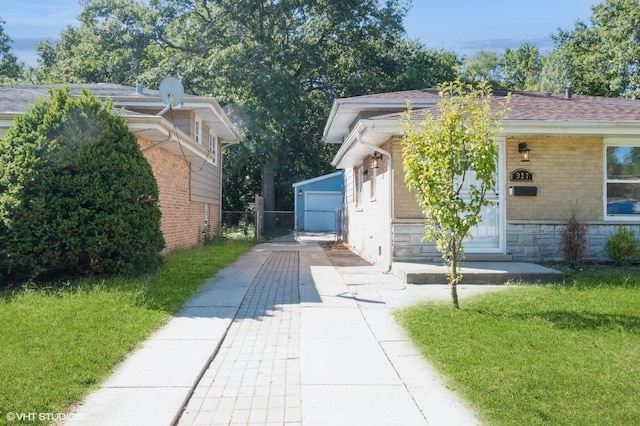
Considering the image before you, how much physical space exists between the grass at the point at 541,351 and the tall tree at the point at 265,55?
18.7 meters

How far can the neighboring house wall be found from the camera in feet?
38.2

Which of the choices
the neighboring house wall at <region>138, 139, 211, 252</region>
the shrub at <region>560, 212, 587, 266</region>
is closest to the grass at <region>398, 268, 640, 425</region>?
the shrub at <region>560, 212, 587, 266</region>

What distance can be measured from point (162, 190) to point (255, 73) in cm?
1316

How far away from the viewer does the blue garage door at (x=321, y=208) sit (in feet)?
95.8

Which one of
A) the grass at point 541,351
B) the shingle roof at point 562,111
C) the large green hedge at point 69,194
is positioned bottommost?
the grass at point 541,351

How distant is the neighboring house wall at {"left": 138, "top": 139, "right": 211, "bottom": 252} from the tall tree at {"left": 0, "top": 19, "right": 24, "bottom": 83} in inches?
1056

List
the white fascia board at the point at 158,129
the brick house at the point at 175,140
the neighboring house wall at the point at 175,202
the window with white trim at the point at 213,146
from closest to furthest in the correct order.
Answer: the white fascia board at the point at 158,129 < the brick house at the point at 175,140 < the neighboring house wall at the point at 175,202 < the window with white trim at the point at 213,146

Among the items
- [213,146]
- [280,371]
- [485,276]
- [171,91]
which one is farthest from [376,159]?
[213,146]

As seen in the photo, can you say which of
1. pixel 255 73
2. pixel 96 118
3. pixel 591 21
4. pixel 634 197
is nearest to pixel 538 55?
pixel 591 21

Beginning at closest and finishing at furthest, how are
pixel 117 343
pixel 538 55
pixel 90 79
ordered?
pixel 117 343 < pixel 90 79 < pixel 538 55

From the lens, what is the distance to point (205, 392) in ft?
12.8

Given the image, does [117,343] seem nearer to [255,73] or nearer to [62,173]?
[62,173]

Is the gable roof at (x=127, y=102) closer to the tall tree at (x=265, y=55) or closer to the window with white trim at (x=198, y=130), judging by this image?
the window with white trim at (x=198, y=130)

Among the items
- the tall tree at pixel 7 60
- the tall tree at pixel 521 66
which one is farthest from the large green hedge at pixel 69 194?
the tall tree at pixel 521 66
